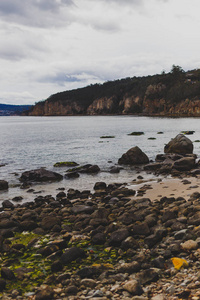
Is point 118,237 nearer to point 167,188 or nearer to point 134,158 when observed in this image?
point 167,188

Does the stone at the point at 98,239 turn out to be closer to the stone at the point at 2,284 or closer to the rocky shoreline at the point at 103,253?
the rocky shoreline at the point at 103,253

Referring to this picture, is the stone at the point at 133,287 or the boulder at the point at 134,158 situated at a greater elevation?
the boulder at the point at 134,158

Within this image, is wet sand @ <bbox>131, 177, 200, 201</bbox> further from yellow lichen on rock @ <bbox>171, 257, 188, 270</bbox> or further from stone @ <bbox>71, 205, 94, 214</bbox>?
yellow lichen on rock @ <bbox>171, 257, 188, 270</bbox>

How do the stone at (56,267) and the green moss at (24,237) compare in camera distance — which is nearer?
the stone at (56,267)

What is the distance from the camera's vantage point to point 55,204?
464 inches

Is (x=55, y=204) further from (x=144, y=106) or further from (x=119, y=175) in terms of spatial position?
(x=144, y=106)

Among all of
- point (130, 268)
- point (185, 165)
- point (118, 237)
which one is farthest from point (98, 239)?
point (185, 165)

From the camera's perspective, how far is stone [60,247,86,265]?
20.6 feet

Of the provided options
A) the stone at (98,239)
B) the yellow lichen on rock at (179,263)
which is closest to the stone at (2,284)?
the stone at (98,239)

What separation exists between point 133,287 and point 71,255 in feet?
6.78

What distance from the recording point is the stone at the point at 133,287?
4.68m

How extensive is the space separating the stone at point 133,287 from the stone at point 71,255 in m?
1.82

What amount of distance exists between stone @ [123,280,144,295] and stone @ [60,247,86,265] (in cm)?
182

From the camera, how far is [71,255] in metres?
6.38
